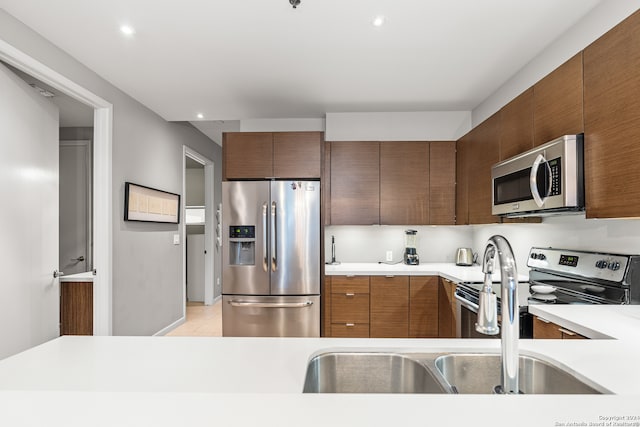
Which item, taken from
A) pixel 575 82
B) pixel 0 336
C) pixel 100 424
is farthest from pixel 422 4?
pixel 0 336

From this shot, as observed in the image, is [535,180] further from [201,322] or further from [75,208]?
[75,208]

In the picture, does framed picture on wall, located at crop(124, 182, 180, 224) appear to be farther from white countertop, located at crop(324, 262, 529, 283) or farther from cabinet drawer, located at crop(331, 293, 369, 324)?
cabinet drawer, located at crop(331, 293, 369, 324)

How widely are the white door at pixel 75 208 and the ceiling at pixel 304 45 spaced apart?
4.44ft

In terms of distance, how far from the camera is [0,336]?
81.1 inches

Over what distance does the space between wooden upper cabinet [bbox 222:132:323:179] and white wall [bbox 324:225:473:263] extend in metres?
0.83

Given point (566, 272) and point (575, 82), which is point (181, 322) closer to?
point (566, 272)

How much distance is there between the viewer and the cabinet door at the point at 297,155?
3.44 m

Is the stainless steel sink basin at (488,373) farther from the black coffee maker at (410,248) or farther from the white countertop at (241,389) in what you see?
the black coffee maker at (410,248)

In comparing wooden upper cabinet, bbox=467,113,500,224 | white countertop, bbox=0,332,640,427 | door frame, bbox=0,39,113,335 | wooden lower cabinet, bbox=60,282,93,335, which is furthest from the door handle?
white countertop, bbox=0,332,640,427

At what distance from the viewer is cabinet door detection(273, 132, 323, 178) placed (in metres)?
3.44

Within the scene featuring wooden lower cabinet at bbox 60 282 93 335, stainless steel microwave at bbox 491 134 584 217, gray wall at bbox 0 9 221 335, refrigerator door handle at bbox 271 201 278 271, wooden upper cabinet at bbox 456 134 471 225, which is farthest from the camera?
wooden upper cabinet at bbox 456 134 471 225

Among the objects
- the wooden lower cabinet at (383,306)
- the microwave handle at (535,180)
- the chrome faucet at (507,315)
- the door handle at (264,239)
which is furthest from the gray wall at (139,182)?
the microwave handle at (535,180)

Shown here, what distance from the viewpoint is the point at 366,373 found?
3.75ft

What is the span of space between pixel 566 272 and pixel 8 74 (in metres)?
3.65
